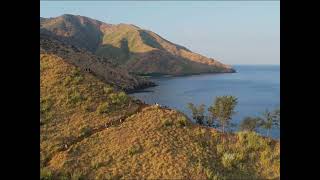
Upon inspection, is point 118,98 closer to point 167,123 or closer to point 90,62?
point 167,123

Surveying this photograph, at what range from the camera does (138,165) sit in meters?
18.2

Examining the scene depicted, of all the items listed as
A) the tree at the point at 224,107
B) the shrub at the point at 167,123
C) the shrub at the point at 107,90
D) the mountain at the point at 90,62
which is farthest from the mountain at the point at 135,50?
the shrub at the point at 167,123

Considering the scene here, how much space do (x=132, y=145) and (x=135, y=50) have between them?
495 ft

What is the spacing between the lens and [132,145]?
19656mm

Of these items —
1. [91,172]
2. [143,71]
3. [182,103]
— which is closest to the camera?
[91,172]

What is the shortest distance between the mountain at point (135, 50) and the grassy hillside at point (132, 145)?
123m

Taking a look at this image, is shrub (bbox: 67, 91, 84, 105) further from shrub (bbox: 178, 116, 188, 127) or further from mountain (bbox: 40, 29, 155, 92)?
mountain (bbox: 40, 29, 155, 92)

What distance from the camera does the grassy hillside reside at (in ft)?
57.9

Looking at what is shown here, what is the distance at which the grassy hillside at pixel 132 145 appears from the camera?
17.7 metres

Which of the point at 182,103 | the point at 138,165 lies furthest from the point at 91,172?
the point at 182,103

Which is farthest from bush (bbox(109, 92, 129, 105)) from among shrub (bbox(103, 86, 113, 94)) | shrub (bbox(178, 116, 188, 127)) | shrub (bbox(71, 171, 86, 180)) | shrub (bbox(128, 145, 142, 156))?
shrub (bbox(71, 171, 86, 180))

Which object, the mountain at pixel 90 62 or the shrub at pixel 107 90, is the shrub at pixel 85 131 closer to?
the shrub at pixel 107 90
